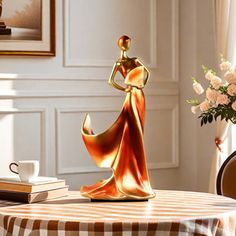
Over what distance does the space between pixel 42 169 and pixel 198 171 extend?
3.95ft

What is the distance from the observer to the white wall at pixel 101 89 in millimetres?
4594

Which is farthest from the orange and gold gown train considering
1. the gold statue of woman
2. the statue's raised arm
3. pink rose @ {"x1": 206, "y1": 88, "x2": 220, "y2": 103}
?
pink rose @ {"x1": 206, "y1": 88, "x2": 220, "y2": 103}

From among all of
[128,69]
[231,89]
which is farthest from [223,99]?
[128,69]

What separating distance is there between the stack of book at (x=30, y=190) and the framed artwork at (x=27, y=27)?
1677mm

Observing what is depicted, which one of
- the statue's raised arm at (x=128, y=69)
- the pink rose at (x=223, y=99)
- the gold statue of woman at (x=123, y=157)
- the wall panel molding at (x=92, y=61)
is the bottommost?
the gold statue of woman at (x=123, y=157)

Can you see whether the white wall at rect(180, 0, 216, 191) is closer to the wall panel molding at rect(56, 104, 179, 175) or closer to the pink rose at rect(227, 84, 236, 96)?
the wall panel molding at rect(56, 104, 179, 175)

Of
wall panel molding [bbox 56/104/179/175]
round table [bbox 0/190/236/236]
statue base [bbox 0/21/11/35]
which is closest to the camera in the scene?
round table [bbox 0/190/236/236]

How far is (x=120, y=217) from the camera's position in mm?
2545

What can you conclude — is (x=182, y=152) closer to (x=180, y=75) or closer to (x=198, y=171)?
(x=198, y=171)

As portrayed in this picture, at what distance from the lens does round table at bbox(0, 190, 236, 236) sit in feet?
8.04

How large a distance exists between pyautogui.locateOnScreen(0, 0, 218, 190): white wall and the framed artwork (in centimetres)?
6

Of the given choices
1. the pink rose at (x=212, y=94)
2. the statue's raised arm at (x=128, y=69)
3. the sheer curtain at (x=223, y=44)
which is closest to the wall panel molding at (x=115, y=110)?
the sheer curtain at (x=223, y=44)

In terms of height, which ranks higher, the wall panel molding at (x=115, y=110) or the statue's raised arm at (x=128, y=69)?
the statue's raised arm at (x=128, y=69)

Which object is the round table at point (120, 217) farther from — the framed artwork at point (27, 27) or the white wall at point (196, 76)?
the white wall at point (196, 76)
